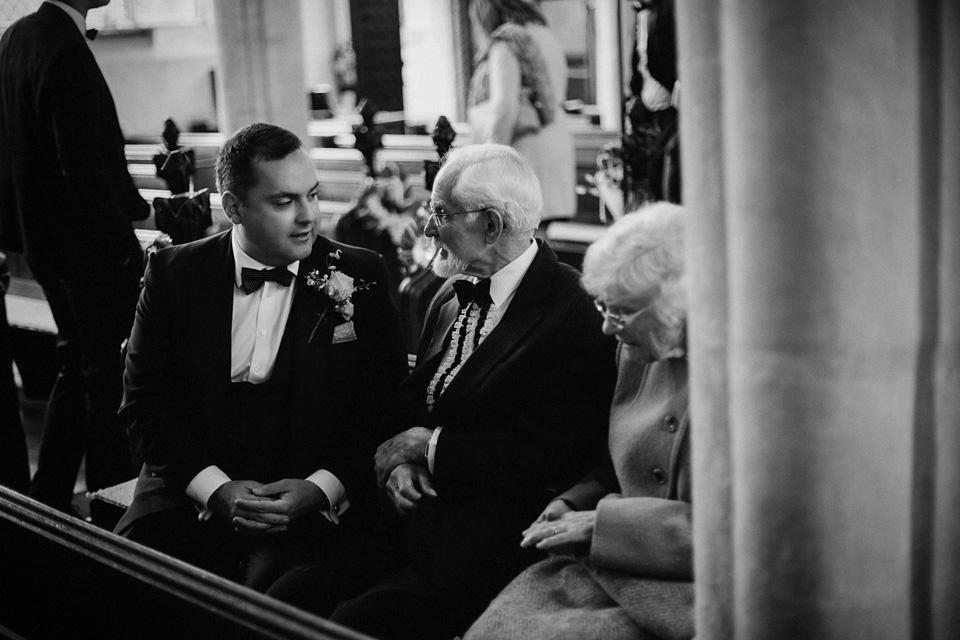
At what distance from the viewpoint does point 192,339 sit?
257 cm

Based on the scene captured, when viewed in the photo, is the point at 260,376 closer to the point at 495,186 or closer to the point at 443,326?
the point at 443,326

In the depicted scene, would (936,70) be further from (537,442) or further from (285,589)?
(285,589)

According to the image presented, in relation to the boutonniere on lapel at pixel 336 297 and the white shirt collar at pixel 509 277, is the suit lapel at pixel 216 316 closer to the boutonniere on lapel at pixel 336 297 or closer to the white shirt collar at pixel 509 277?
the boutonniere on lapel at pixel 336 297

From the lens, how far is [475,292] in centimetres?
243

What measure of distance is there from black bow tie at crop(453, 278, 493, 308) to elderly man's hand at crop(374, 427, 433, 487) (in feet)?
1.06

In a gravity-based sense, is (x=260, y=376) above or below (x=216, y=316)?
below

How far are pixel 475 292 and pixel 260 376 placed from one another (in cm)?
58

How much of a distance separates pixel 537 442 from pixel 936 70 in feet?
4.10

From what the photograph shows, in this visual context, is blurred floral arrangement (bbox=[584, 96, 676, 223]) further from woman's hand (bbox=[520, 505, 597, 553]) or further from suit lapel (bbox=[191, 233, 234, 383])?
woman's hand (bbox=[520, 505, 597, 553])

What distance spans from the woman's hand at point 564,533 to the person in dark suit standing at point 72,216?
6.76 ft

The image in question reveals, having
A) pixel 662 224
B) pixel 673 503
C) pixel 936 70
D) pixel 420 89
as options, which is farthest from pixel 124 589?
pixel 420 89

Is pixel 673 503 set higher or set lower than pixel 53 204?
lower

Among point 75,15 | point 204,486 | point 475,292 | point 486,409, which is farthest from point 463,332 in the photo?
point 75,15

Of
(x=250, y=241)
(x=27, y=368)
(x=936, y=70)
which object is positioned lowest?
(x=27, y=368)
